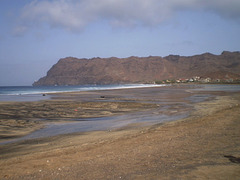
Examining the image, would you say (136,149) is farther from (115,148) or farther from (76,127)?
(76,127)

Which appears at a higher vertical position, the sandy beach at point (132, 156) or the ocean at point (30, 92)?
the ocean at point (30, 92)

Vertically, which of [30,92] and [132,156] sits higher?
[30,92]

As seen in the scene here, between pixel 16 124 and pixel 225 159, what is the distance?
1286 cm

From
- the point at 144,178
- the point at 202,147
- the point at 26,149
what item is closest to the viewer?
the point at 144,178

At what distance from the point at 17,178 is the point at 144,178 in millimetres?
3144

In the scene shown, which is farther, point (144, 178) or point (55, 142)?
point (55, 142)

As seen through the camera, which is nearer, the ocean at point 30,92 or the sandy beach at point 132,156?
the sandy beach at point 132,156

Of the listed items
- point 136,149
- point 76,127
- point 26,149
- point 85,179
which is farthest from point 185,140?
point 76,127

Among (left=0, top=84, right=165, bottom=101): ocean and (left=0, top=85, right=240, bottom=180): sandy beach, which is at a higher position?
(left=0, top=84, right=165, bottom=101): ocean

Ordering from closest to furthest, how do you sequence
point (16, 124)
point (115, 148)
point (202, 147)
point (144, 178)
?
point (144, 178) → point (202, 147) → point (115, 148) → point (16, 124)

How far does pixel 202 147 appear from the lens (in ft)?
25.3

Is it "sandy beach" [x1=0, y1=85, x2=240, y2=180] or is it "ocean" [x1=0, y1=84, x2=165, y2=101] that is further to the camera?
"ocean" [x1=0, y1=84, x2=165, y2=101]

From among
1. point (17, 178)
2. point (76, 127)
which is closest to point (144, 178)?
point (17, 178)

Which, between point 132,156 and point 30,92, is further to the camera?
point 30,92
